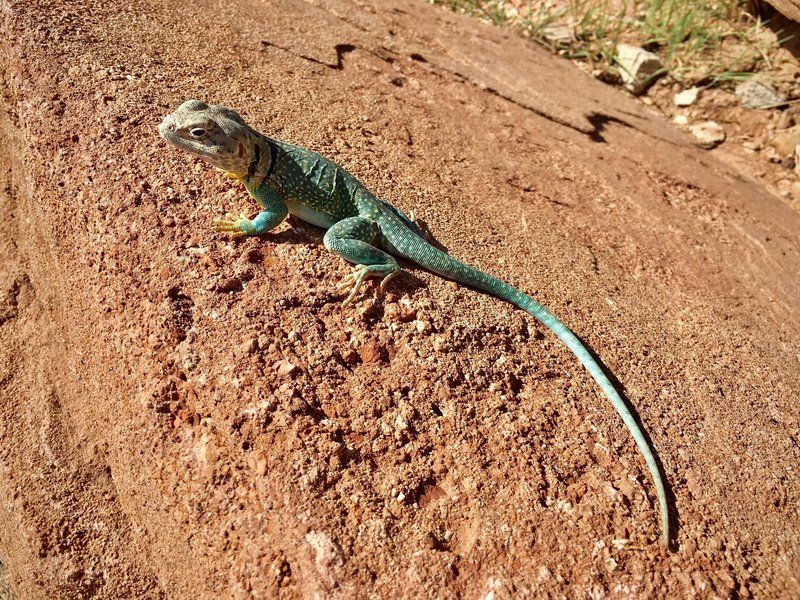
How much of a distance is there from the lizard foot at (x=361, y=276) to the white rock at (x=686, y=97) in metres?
6.45

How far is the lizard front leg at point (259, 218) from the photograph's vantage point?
9.75ft

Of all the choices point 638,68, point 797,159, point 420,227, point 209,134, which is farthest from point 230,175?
Answer: point 797,159

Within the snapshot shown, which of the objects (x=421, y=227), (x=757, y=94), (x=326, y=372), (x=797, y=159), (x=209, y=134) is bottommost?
(x=326, y=372)

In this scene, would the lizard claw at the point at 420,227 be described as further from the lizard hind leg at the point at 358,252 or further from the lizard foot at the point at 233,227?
the lizard foot at the point at 233,227

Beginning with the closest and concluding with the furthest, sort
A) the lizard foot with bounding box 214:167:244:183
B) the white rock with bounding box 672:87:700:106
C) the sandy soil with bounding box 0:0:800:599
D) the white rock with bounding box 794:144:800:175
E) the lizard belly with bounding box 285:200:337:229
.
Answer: the sandy soil with bounding box 0:0:800:599
the lizard foot with bounding box 214:167:244:183
the lizard belly with bounding box 285:200:337:229
the white rock with bounding box 794:144:800:175
the white rock with bounding box 672:87:700:106

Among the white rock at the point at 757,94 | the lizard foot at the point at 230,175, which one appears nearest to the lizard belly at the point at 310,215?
the lizard foot at the point at 230,175

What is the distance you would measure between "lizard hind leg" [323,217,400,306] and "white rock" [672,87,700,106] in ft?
20.9

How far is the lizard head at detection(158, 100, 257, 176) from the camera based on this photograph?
9.57 ft

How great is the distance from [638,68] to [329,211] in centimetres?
631

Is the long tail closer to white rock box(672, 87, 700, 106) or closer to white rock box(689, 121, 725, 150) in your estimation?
white rock box(689, 121, 725, 150)

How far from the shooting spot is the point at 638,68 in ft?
25.7

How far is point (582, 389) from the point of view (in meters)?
3.05

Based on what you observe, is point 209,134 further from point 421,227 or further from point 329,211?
point 421,227

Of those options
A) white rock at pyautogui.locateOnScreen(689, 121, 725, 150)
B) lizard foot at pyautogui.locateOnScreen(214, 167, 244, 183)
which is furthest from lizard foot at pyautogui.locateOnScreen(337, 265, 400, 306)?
white rock at pyautogui.locateOnScreen(689, 121, 725, 150)
